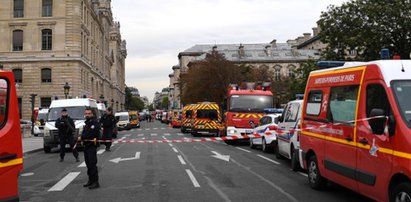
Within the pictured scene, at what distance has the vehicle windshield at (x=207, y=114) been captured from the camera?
33125mm

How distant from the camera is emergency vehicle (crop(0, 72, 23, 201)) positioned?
5727 millimetres

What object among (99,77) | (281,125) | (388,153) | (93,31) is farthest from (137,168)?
(99,77)

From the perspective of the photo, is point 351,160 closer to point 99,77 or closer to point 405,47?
point 405,47

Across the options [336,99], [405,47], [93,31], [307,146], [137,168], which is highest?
[93,31]

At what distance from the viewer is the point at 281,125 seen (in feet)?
48.6

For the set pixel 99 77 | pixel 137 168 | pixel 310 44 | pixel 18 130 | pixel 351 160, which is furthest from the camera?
pixel 310 44

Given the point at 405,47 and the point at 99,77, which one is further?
the point at 99,77

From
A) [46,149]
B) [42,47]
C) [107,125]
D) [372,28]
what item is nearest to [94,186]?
[107,125]

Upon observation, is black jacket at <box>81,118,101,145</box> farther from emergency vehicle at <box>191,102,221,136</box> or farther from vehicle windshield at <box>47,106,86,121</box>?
emergency vehicle at <box>191,102,221,136</box>

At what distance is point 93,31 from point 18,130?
243 feet

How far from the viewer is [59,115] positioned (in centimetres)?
2075

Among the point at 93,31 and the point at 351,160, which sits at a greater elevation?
the point at 93,31

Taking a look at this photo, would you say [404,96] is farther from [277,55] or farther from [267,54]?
[267,54]

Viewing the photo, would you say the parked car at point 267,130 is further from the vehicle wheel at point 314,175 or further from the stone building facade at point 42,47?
the stone building facade at point 42,47
